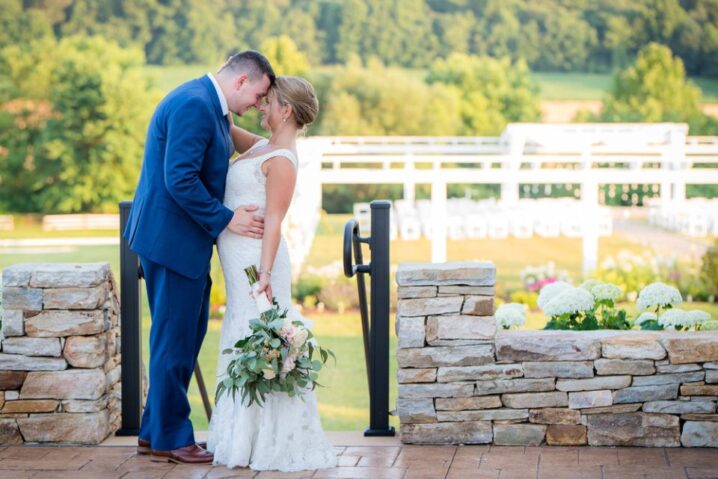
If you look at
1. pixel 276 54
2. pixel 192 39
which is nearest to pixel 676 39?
pixel 276 54

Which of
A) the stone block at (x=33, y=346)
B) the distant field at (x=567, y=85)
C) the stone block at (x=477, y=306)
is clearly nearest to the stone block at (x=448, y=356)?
the stone block at (x=477, y=306)

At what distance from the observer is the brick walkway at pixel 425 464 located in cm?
291

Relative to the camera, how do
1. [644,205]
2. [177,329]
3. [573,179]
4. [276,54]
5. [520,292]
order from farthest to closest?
[276,54] → [644,205] → [573,179] → [520,292] → [177,329]

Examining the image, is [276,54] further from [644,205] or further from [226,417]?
[226,417]

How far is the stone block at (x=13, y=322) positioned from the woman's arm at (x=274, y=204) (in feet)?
2.77

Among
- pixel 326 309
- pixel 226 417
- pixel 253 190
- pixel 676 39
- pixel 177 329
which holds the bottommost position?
pixel 326 309

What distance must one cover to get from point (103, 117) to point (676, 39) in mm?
15541

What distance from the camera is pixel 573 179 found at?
50.3ft

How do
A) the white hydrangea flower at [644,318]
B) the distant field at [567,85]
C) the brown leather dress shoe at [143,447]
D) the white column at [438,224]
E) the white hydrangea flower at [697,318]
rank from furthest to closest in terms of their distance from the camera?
1. the distant field at [567,85]
2. the white column at [438,224]
3. the white hydrangea flower at [644,318]
4. the white hydrangea flower at [697,318]
5. the brown leather dress shoe at [143,447]

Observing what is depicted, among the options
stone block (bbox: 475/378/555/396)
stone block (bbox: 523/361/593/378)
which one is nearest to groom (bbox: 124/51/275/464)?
stone block (bbox: 475/378/555/396)

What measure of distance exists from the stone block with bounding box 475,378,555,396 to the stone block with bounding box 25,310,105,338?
4.14ft

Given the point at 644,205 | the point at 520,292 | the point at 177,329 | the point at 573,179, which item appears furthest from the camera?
the point at 644,205

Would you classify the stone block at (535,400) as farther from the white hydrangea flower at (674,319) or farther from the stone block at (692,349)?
the white hydrangea flower at (674,319)

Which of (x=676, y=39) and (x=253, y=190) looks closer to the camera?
(x=253, y=190)
